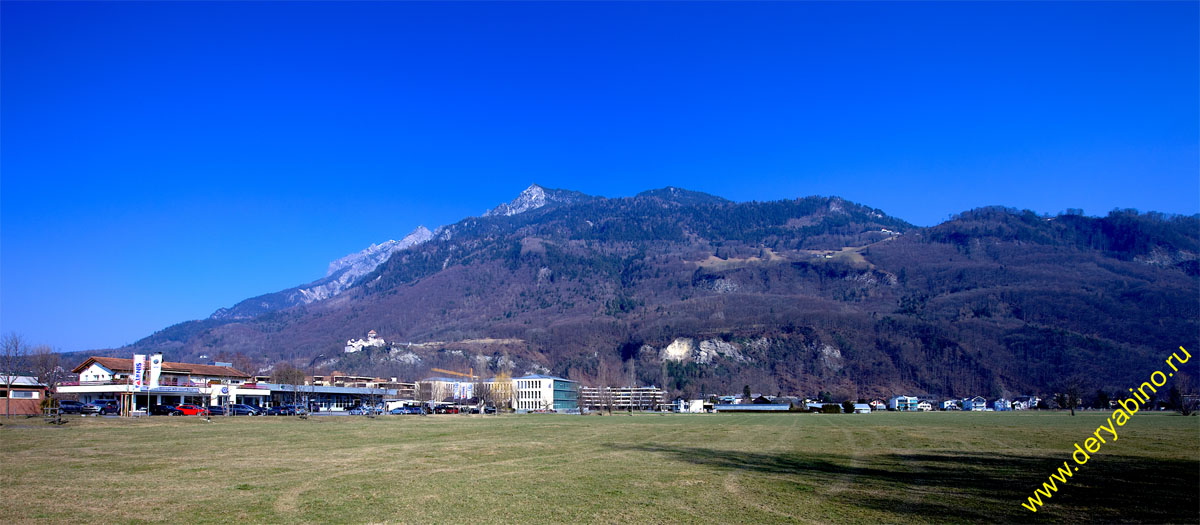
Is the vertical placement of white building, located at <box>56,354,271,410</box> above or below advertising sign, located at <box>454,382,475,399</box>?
above

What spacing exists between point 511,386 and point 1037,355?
143154mm

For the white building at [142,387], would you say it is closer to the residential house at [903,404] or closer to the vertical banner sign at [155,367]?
the vertical banner sign at [155,367]

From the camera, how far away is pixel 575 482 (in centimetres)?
1934

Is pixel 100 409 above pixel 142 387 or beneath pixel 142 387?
beneath

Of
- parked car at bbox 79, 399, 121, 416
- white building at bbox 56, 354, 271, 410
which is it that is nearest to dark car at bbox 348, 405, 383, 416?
white building at bbox 56, 354, 271, 410

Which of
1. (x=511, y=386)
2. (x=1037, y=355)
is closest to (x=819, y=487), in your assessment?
(x=511, y=386)

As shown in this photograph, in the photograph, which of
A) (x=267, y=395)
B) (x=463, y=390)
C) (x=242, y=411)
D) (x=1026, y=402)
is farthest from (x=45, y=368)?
(x=1026, y=402)

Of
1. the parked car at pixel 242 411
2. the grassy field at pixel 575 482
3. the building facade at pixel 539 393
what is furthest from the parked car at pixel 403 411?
the grassy field at pixel 575 482

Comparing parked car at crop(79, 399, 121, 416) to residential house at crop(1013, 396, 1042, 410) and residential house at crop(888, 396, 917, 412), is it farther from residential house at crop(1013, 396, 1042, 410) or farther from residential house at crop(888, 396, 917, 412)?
residential house at crop(1013, 396, 1042, 410)

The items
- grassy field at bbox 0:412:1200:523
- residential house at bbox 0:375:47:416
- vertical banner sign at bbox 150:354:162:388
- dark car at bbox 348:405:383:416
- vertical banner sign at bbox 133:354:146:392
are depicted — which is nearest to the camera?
grassy field at bbox 0:412:1200:523

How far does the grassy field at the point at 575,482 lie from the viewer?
14.4 m

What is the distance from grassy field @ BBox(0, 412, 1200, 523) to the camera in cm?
1439

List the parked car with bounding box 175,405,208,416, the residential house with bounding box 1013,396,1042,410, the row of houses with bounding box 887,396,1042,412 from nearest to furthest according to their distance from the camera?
the parked car with bounding box 175,405,208,416 → the row of houses with bounding box 887,396,1042,412 → the residential house with bounding box 1013,396,1042,410

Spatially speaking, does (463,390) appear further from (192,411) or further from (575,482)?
(575,482)
